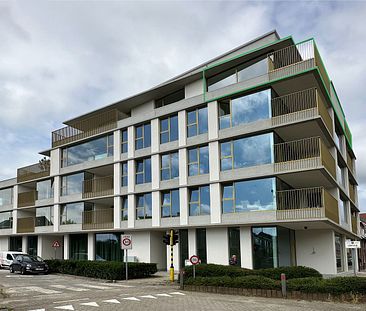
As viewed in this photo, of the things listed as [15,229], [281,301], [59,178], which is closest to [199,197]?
[281,301]

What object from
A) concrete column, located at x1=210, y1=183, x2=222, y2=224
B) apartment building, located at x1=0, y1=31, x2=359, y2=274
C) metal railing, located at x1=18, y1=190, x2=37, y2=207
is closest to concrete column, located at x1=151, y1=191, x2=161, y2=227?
apartment building, located at x1=0, y1=31, x2=359, y2=274

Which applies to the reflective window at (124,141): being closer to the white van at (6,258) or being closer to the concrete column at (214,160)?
the concrete column at (214,160)

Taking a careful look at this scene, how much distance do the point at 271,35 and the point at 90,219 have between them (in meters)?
20.5

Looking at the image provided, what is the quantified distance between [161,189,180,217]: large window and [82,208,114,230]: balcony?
588cm

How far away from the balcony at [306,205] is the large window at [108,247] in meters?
15.1

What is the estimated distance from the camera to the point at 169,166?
30.4m

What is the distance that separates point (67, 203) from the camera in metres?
38.1

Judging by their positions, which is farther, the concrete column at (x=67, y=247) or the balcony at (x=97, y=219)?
the concrete column at (x=67, y=247)

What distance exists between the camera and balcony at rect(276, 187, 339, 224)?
22609 mm

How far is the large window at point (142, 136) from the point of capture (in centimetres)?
3216

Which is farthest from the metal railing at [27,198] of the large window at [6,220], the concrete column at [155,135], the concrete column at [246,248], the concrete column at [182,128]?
the concrete column at [246,248]

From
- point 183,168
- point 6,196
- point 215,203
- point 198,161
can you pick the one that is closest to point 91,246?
point 183,168

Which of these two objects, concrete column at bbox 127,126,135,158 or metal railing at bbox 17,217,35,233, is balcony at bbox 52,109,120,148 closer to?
concrete column at bbox 127,126,135,158

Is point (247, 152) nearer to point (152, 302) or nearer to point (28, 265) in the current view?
point (152, 302)
